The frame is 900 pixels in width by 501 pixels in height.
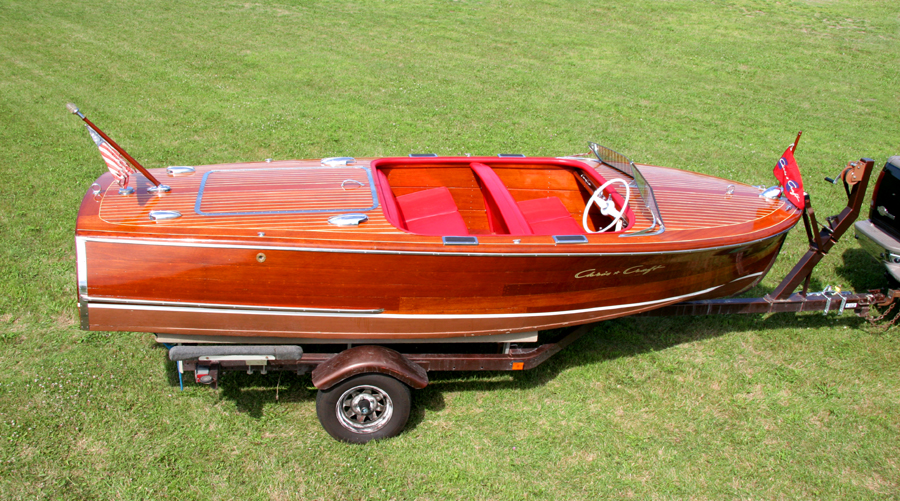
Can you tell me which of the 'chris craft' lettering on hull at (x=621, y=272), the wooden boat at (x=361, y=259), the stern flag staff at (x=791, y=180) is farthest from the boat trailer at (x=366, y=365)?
the 'chris craft' lettering on hull at (x=621, y=272)

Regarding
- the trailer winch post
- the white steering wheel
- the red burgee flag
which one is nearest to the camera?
the white steering wheel

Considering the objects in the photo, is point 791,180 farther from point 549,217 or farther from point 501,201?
point 501,201

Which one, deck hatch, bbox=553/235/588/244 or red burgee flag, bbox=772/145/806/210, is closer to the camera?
deck hatch, bbox=553/235/588/244

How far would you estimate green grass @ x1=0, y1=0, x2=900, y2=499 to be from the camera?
3.79 meters

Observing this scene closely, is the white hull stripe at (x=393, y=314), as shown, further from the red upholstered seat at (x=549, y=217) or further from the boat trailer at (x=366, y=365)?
the red upholstered seat at (x=549, y=217)

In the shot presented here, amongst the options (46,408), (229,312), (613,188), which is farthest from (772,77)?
(46,408)

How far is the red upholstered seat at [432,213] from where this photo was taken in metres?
4.52

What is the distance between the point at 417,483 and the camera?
145 inches

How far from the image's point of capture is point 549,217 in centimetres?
491

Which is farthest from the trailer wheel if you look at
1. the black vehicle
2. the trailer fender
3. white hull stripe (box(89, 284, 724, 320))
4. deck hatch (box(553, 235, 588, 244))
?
the black vehicle

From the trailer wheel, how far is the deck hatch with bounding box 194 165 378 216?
1119mm

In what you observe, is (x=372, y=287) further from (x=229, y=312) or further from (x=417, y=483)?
(x=417, y=483)

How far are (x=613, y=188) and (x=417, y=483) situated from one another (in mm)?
2642

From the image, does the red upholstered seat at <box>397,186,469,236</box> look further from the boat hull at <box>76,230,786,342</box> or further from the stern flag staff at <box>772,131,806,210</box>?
the stern flag staff at <box>772,131,806,210</box>
